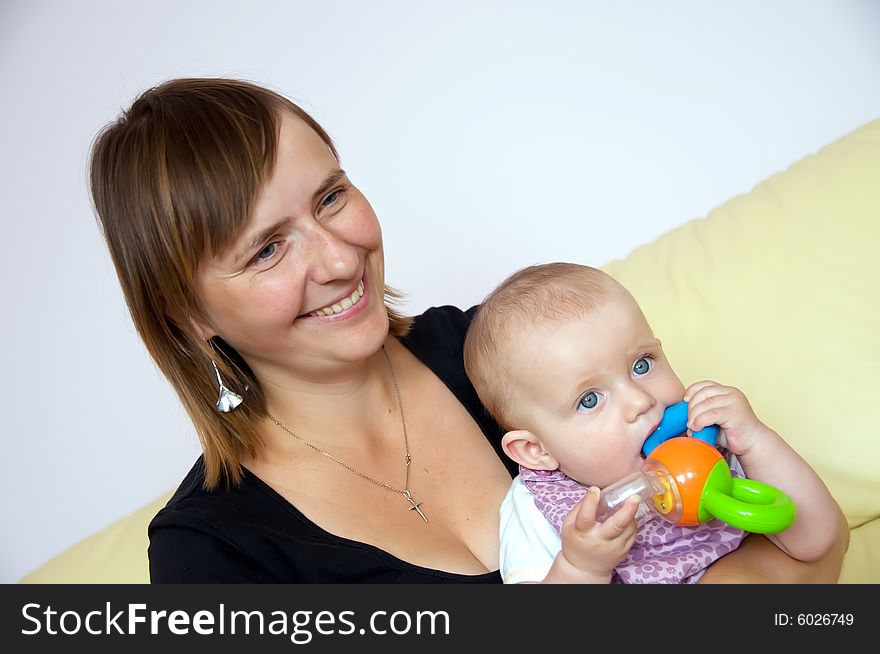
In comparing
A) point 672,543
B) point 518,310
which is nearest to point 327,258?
point 518,310

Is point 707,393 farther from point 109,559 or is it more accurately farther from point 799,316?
point 109,559

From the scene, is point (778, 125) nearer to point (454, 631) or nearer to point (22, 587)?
point (454, 631)

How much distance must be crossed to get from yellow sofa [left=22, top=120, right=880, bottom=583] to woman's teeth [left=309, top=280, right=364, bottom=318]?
1.06 meters

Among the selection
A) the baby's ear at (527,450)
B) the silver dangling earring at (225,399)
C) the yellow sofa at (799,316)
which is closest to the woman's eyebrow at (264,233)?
the silver dangling earring at (225,399)

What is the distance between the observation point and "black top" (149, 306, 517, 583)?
5.69ft

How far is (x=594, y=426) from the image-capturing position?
1712 mm

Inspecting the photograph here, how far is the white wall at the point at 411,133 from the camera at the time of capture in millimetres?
3457

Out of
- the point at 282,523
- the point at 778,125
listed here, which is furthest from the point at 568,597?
the point at 778,125

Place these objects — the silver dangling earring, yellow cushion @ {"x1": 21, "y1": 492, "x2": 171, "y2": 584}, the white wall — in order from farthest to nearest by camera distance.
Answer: the white wall, yellow cushion @ {"x1": 21, "y1": 492, "x2": 171, "y2": 584}, the silver dangling earring

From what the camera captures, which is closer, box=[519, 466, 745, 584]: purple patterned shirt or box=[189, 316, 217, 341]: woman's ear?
box=[519, 466, 745, 584]: purple patterned shirt

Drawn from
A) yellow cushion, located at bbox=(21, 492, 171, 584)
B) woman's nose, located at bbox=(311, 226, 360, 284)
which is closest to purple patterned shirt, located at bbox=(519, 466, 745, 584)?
woman's nose, located at bbox=(311, 226, 360, 284)

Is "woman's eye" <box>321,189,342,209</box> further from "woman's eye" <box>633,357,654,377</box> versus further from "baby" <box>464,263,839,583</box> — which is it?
"woman's eye" <box>633,357,654,377</box>

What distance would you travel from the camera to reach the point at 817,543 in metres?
1.69

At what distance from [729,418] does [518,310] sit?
0.44 m
